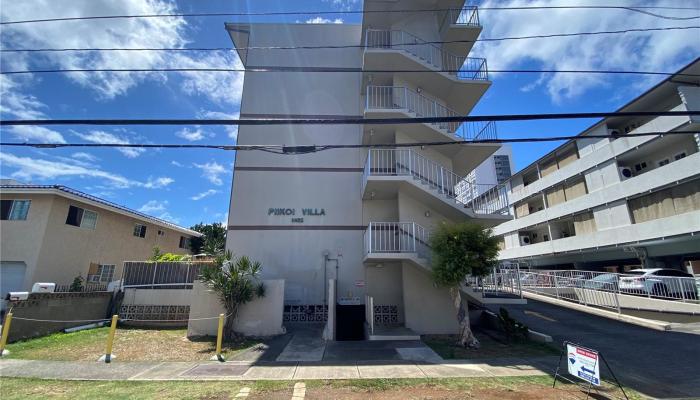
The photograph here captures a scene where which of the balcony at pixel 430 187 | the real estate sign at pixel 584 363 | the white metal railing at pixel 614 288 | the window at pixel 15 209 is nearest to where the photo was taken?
the real estate sign at pixel 584 363

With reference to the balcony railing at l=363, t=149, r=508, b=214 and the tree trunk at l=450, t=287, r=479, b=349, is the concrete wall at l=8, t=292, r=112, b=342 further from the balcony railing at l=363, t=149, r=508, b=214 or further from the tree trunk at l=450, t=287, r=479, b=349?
the tree trunk at l=450, t=287, r=479, b=349

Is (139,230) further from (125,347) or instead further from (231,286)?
(231,286)

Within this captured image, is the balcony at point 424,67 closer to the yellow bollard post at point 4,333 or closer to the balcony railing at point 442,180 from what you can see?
the balcony railing at point 442,180

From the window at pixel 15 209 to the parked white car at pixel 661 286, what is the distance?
2901 centimetres

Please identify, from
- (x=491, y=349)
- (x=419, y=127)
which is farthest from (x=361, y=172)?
(x=491, y=349)

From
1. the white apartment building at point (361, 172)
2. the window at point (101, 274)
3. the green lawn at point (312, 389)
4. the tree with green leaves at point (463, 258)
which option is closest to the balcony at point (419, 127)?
the white apartment building at point (361, 172)

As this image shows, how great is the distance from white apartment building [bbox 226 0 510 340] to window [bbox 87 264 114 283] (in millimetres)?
9975

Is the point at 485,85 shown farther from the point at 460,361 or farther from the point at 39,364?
the point at 39,364

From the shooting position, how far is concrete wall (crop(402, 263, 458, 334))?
424 inches

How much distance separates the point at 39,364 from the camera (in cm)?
727

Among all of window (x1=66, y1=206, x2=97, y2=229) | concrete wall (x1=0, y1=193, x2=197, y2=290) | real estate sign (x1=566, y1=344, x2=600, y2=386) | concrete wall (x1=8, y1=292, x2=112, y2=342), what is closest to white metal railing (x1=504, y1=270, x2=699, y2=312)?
real estate sign (x1=566, y1=344, x2=600, y2=386)

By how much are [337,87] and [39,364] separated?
578 inches

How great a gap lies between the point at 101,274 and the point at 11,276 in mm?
3772

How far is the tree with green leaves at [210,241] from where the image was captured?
1195 centimetres
